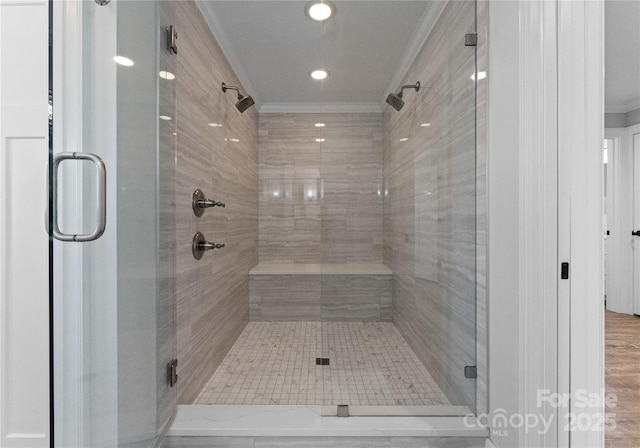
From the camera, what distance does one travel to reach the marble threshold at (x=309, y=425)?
58.7 inches

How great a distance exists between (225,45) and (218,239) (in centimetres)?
138

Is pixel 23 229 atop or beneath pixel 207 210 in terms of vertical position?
beneath

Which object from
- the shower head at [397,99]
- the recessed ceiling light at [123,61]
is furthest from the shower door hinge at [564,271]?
the recessed ceiling light at [123,61]

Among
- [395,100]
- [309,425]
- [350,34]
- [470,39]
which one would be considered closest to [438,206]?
[395,100]

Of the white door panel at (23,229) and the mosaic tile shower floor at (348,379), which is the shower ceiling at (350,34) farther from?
the mosaic tile shower floor at (348,379)

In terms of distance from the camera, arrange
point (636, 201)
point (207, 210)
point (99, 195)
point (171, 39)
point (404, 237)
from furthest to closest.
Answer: point (207, 210)
point (404, 237)
point (171, 39)
point (636, 201)
point (99, 195)

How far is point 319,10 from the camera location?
2037 mm

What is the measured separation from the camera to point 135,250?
4.18ft

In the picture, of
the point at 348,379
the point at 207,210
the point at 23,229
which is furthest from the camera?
the point at 207,210

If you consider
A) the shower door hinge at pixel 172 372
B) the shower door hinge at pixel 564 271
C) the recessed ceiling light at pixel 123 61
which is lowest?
the shower door hinge at pixel 172 372

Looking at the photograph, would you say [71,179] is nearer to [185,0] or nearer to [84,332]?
[84,332]

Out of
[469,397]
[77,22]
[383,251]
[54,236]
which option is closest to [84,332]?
[54,236]

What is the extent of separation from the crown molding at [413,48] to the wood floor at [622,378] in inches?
55.7

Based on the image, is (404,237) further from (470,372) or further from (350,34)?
(350,34)
